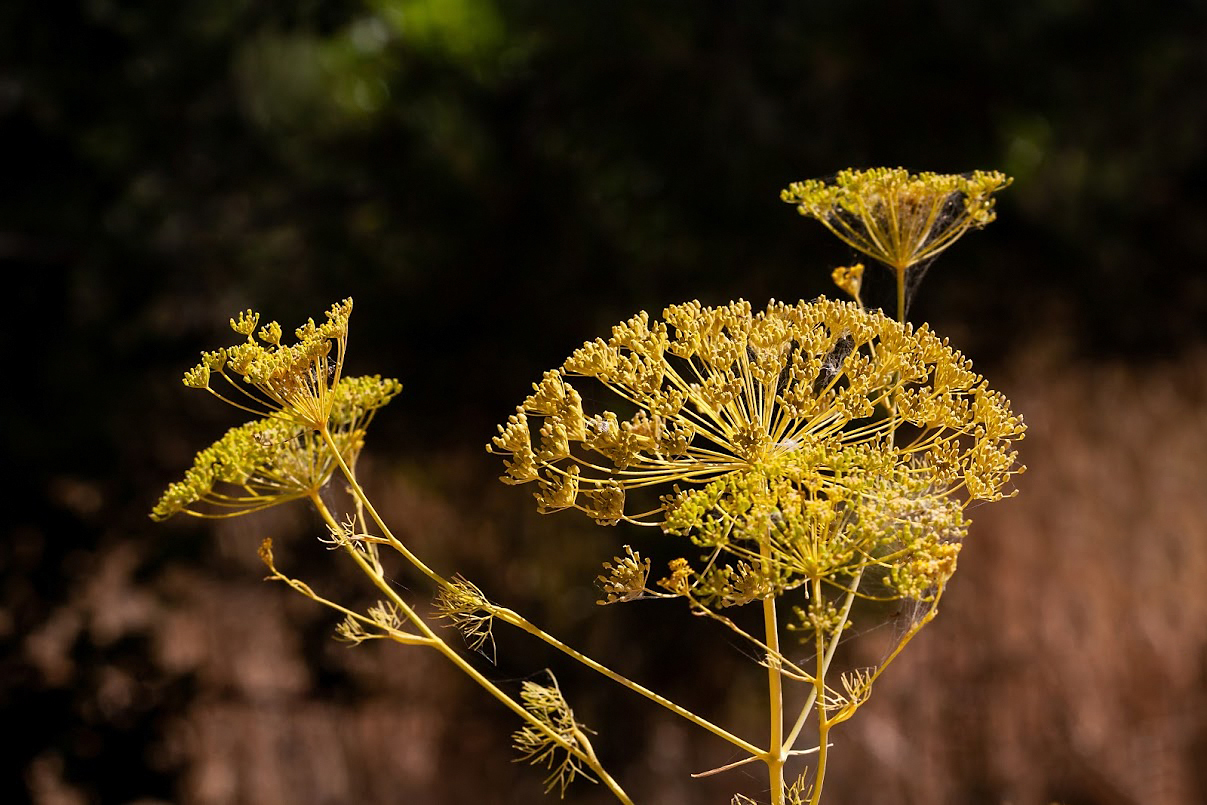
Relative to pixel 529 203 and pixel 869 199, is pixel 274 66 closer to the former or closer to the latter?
pixel 529 203

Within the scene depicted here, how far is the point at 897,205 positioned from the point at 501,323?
149 inches

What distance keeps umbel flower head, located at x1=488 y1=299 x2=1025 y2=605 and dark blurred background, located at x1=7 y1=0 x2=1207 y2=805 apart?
3354mm

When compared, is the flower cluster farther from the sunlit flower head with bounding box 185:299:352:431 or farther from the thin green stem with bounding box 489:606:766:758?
the thin green stem with bounding box 489:606:766:758

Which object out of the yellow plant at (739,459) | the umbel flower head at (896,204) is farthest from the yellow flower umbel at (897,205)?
the yellow plant at (739,459)

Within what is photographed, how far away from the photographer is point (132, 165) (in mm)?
4754

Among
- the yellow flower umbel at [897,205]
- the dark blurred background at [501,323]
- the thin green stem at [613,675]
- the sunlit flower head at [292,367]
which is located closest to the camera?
the thin green stem at [613,675]

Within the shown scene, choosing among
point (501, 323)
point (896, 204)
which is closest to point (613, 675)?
point (896, 204)

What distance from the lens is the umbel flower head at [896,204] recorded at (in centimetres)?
146

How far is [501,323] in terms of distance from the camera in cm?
520

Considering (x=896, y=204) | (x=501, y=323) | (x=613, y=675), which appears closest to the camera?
(x=613, y=675)

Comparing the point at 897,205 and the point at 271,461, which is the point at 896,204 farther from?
the point at 271,461

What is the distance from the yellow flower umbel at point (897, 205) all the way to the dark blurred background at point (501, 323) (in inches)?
123

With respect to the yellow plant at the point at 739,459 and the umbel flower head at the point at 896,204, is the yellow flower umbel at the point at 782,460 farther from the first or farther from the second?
the umbel flower head at the point at 896,204

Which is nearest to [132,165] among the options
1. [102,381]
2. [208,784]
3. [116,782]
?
[102,381]
